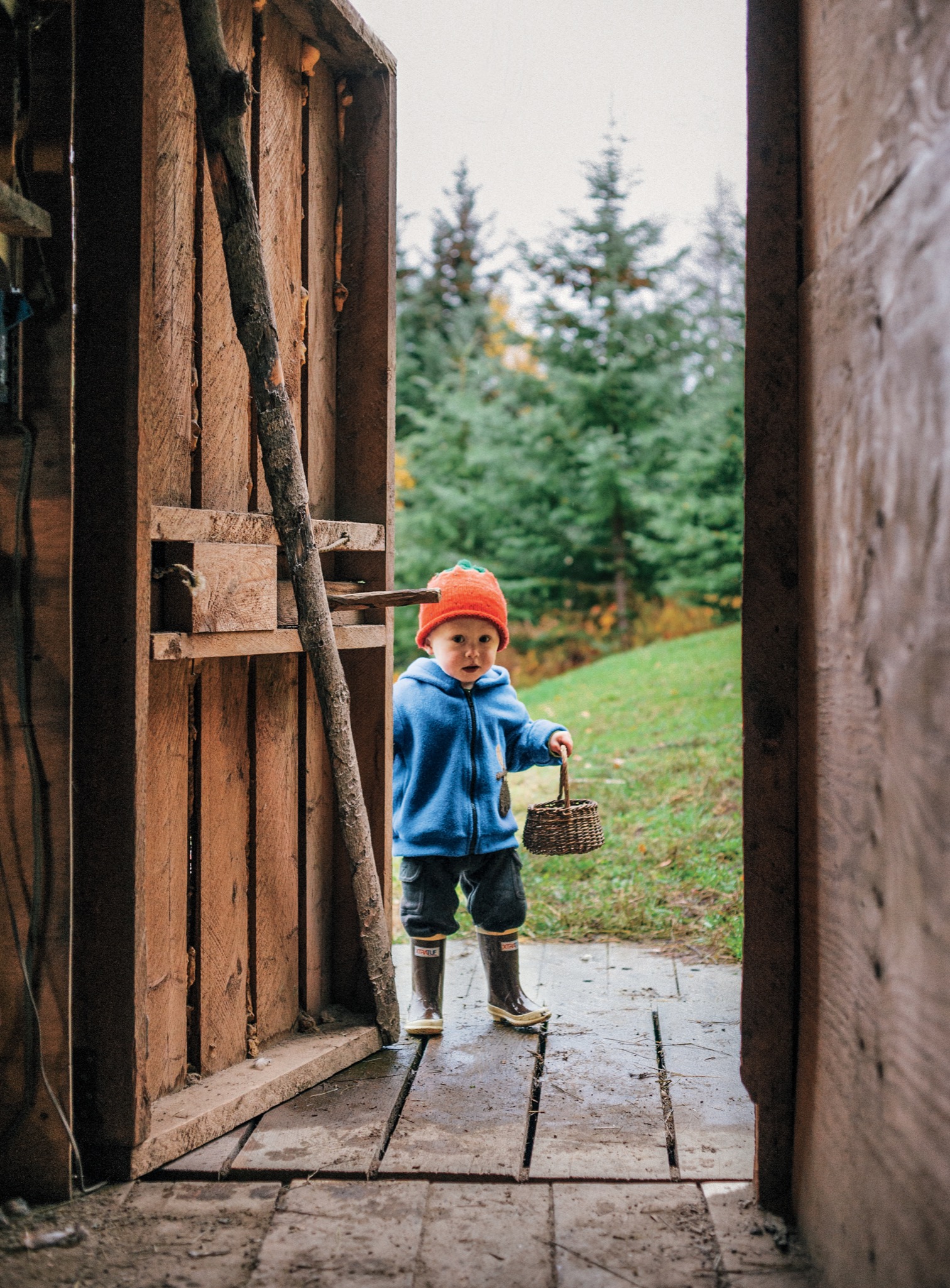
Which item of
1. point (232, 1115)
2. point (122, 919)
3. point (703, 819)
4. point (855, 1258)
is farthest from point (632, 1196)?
point (703, 819)

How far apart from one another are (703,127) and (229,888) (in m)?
10.8

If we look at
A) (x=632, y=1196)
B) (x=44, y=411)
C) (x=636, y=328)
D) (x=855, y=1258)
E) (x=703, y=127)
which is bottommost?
(x=632, y=1196)

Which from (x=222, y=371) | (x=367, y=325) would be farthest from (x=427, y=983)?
(x=367, y=325)

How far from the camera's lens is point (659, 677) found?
404 inches

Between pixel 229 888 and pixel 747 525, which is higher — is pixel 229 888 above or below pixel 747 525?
below

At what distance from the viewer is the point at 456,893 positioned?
11.4 ft

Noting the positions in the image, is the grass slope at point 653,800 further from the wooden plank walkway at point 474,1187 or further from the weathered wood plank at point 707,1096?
the wooden plank walkway at point 474,1187

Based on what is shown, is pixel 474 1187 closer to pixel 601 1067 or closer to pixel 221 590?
pixel 601 1067

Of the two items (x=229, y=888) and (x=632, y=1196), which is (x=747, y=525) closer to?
(x=632, y=1196)

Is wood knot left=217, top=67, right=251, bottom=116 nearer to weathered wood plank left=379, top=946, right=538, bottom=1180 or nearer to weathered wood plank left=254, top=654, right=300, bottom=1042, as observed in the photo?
weathered wood plank left=254, top=654, right=300, bottom=1042

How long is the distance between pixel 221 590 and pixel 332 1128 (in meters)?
1.29

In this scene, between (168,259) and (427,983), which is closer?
(168,259)

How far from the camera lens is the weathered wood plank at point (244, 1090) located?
243 cm

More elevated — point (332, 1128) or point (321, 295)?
point (321, 295)
